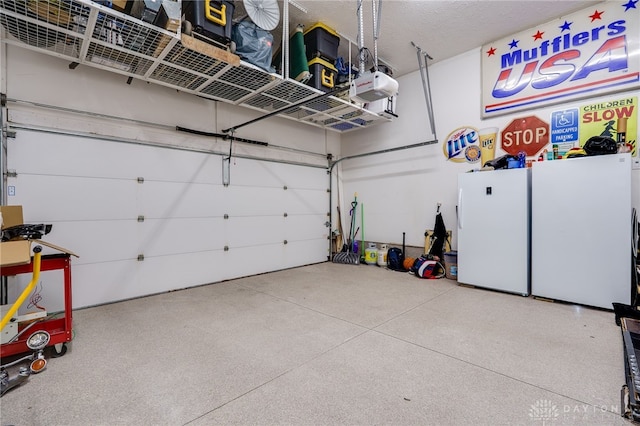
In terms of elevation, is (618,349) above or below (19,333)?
below

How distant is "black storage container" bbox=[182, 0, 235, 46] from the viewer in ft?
8.48

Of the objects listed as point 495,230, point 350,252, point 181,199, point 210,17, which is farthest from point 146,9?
point 350,252

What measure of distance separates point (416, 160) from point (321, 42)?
8.55ft

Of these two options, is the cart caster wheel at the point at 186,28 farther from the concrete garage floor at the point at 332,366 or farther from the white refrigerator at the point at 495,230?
the white refrigerator at the point at 495,230

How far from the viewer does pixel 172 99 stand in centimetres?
398

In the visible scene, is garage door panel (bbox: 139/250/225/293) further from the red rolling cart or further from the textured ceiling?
the textured ceiling

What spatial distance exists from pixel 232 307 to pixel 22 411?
180cm

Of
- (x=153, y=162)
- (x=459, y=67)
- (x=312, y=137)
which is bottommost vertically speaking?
(x=153, y=162)

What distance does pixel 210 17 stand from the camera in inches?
→ 103

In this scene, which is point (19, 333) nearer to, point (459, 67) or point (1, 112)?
point (1, 112)

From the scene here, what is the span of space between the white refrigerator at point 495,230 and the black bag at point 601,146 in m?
0.61

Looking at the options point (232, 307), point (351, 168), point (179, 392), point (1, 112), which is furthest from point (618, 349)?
point (1, 112)

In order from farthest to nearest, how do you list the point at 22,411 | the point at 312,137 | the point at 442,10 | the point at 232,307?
1. the point at 312,137
2. the point at 442,10
3. the point at 232,307
4. the point at 22,411

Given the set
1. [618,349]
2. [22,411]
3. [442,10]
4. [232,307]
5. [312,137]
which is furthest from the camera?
[312,137]
